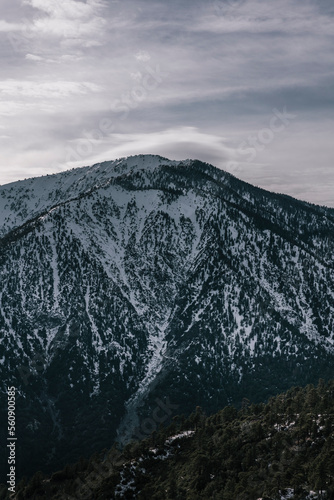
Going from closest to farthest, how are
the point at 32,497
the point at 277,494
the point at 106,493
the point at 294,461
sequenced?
the point at 277,494 → the point at 294,461 → the point at 106,493 → the point at 32,497

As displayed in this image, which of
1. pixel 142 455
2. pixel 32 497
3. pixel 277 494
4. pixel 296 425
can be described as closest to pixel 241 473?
pixel 277 494

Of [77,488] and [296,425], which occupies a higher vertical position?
[296,425]

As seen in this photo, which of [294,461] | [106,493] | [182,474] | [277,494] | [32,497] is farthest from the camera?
[32,497]

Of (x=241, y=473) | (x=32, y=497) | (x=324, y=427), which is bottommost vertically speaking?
(x=32, y=497)

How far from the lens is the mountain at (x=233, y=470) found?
136125mm

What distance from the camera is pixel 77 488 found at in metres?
178

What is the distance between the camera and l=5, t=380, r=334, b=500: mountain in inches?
5359

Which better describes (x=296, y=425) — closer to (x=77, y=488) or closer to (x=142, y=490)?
(x=142, y=490)

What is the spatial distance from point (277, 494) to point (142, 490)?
52456 mm

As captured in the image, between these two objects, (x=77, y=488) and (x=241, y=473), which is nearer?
(x=241, y=473)

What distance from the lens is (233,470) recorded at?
533 feet

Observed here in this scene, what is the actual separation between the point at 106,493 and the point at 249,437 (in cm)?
5866

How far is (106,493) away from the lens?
158250 millimetres

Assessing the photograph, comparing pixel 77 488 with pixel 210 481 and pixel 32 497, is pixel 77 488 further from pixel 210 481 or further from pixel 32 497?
pixel 210 481
